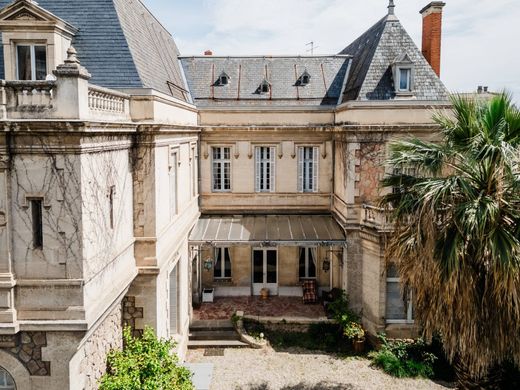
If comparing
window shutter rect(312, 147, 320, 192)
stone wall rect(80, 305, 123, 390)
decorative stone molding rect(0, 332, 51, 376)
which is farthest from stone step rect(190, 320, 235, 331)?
decorative stone molding rect(0, 332, 51, 376)

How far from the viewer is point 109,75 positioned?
12.4m

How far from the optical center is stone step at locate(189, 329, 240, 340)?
56.2 feet

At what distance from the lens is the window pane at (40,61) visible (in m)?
11.3

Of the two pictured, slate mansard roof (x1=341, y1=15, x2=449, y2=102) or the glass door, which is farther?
the glass door

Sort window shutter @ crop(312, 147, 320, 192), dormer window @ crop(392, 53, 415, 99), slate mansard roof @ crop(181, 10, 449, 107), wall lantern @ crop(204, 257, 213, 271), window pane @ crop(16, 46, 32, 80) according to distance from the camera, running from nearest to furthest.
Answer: window pane @ crop(16, 46, 32, 80) → dormer window @ crop(392, 53, 415, 99) → slate mansard roof @ crop(181, 10, 449, 107) → wall lantern @ crop(204, 257, 213, 271) → window shutter @ crop(312, 147, 320, 192)

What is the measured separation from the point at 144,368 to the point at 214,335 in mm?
6865

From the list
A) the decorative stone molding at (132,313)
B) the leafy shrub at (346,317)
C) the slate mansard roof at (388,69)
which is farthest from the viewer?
the slate mansard roof at (388,69)

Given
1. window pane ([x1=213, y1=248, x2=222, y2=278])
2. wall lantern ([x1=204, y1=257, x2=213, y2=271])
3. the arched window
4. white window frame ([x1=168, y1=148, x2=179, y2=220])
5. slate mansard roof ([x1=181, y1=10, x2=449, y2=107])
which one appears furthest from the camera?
window pane ([x1=213, y1=248, x2=222, y2=278])

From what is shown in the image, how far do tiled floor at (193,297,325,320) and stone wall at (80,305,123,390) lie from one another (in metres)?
7.19

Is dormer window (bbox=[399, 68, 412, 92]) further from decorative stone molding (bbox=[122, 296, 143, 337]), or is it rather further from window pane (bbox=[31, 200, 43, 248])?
window pane (bbox=[31, 200, 43, 248])

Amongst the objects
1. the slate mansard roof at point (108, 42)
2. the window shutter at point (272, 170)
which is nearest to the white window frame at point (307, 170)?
the window shutter at point (272, 170)

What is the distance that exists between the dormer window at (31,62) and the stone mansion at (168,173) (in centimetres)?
3

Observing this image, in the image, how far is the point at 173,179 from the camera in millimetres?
15008

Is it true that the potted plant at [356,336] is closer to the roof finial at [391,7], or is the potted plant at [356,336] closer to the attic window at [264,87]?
the attic window at [264,87]
